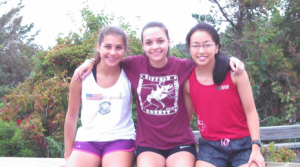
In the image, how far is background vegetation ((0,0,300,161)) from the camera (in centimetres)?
322

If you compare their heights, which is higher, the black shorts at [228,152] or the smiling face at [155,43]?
the smiling face at [155,43]

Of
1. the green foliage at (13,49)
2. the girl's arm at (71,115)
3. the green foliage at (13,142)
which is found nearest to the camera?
the girl's arm at (71,115)

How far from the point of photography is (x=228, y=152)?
200 cm

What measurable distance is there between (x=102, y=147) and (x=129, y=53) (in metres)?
1.04

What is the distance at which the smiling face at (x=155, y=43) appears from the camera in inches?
84.9

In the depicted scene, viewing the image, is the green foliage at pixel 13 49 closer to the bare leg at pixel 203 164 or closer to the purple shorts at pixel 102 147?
the purple shorts at pixel 102 147

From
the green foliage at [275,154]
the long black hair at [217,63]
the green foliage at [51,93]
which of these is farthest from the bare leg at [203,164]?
the green foliage at [51,93]

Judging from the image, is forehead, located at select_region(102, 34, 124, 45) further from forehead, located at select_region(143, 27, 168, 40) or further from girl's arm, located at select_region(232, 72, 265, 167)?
girl's arm, located at select_region(232, 72, 265, 167)

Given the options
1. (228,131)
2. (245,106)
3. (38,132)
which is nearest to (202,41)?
(245,106)

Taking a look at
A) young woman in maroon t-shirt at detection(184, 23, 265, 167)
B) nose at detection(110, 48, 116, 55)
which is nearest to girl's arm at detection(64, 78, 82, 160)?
nose at detection(110, 48, 116, 55)

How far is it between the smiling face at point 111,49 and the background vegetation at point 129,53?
1.72 ft

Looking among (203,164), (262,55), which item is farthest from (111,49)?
(262,55)

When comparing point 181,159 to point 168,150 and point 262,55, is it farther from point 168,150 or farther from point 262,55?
point 262,55

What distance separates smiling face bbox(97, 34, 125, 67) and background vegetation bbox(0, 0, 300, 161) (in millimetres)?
524
